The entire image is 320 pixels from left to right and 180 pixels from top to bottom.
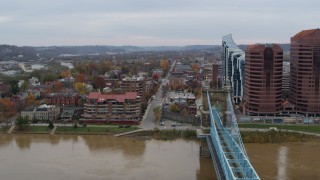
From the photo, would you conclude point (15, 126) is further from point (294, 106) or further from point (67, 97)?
point (294, 106)

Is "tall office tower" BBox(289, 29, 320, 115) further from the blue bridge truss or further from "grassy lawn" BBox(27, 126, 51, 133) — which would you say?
"grassy lawn" BBox(27, 126, 51, 133)

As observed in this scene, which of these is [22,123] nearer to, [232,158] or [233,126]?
[233,126]

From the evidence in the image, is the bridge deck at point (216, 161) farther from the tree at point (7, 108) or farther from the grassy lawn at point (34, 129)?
the tree at point (7, 108)

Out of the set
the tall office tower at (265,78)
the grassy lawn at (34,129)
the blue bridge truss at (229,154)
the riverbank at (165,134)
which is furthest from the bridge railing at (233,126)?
the grassy lawn at (34,129)

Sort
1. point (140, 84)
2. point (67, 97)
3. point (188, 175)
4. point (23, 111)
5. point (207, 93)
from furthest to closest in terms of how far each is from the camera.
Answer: point (140, 84) → point (67, 97) → point (23, 111) → point (207, 93) → point (188, 175)

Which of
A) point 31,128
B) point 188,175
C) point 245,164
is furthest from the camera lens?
point 31,128

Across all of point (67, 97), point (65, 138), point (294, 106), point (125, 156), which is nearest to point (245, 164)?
point (125, 156)

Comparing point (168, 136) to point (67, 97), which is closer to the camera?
point (168, 136)
